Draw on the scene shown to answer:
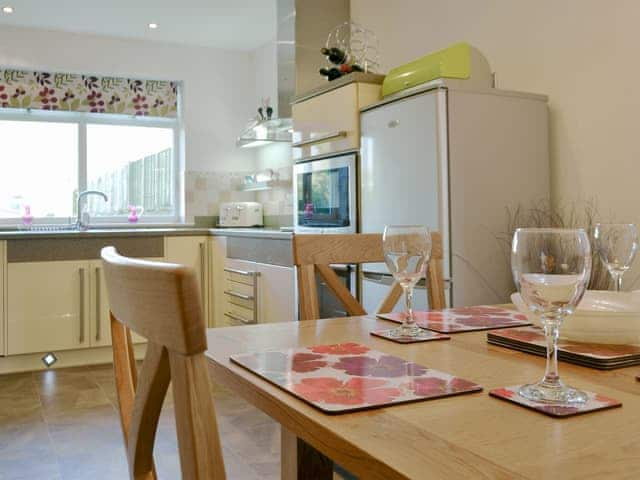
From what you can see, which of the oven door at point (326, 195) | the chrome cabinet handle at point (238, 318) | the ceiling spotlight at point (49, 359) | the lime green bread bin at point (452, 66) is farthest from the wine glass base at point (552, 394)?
the ceiling spotlight at point (49, 359)

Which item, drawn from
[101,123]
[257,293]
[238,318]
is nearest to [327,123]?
[257,293]

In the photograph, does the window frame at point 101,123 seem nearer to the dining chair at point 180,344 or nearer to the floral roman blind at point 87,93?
the floral roman blind at point 87,93

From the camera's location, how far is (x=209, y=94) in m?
5.48

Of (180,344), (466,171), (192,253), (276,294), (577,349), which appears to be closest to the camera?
(180,344)

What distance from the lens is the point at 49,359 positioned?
399 cm

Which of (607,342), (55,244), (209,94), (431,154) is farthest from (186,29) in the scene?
(607,342)

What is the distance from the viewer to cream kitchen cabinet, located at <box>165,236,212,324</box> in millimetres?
4324

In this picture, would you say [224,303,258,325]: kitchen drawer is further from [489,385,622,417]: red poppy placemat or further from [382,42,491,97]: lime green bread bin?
[489,385,622,417]: red poppy placemat

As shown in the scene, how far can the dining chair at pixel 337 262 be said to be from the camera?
1.51 m

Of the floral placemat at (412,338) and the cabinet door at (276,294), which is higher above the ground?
the floral placemat at (412,338)

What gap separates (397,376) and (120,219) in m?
4.87

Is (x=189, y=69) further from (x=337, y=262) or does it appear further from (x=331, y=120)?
(x=337, y=262)

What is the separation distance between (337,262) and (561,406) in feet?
3.20

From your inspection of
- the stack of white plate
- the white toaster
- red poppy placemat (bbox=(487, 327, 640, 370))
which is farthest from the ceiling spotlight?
the stack of white plate
